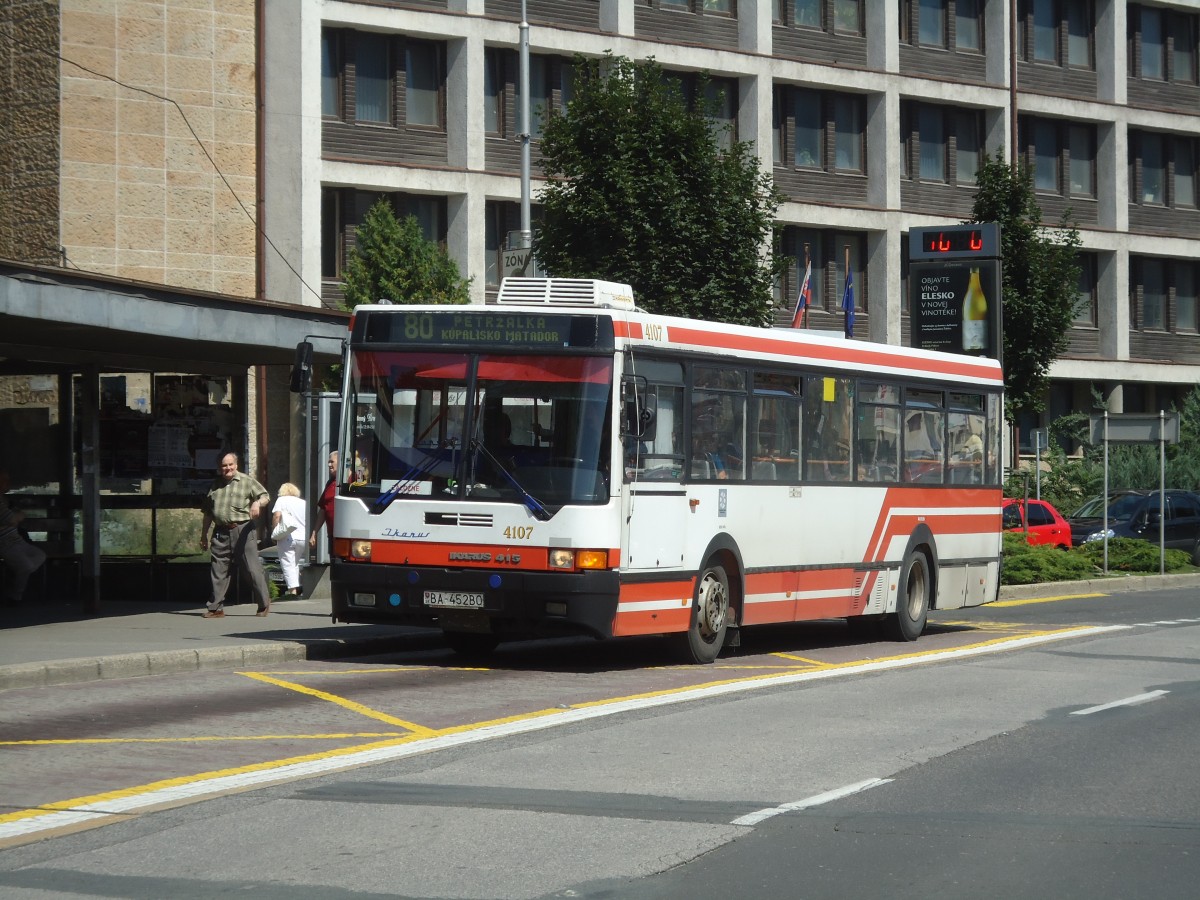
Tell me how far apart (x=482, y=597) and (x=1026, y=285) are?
86.6 ft

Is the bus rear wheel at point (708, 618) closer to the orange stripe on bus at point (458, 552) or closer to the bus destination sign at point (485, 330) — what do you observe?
the orange stripe on bus at point (458, 552)

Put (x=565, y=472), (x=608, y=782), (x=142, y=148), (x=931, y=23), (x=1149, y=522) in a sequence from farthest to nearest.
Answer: (x=931, y=23) < (x=1149, y=522) < (x=142, y=148) < (x=565, y=472) < (x=608, y=782)

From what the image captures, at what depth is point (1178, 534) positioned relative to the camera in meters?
38.8

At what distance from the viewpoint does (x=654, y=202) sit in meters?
30.5

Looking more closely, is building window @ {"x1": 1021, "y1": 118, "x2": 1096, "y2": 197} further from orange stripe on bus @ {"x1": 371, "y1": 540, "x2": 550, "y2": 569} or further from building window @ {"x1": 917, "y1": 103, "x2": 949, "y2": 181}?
orange stripe on bus @ {"x1": 371, "y1": 540, "x2": 550, "y2": 569}

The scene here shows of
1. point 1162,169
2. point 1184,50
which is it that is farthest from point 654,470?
point 1184,50

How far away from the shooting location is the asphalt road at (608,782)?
273 inches

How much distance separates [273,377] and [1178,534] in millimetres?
18995

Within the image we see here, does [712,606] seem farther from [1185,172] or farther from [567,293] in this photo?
[1185,172]

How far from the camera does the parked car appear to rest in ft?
126

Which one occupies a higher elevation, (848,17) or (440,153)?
(848,17)

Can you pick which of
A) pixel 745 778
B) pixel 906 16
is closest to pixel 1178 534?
pixel 906 16

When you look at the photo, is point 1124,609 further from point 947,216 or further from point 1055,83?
point 1055,83

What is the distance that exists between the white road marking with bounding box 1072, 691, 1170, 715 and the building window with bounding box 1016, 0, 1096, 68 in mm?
41358
